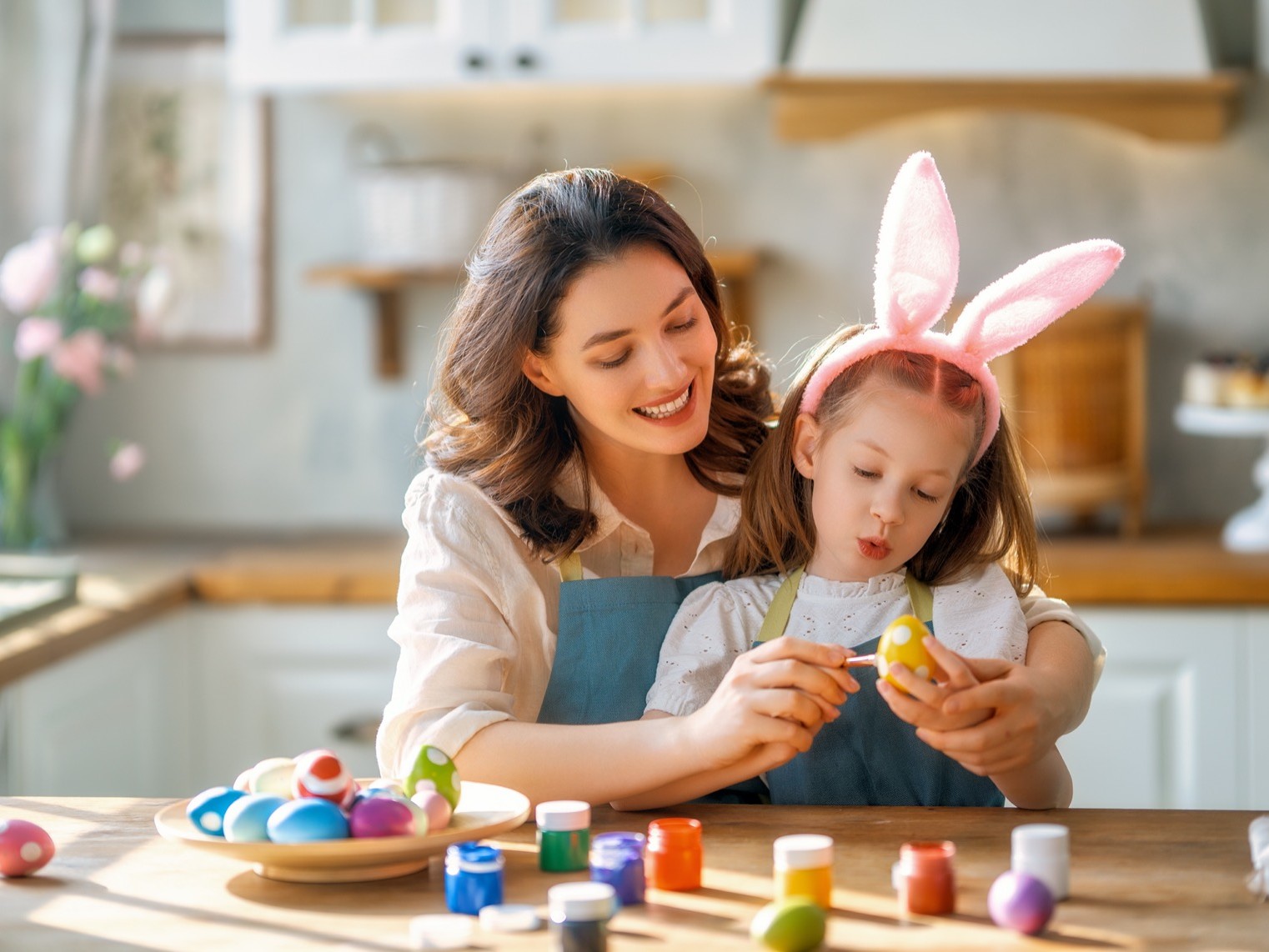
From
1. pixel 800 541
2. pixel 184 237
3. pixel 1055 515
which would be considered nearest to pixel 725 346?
pixel 800 541

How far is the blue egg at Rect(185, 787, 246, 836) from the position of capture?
1.21m

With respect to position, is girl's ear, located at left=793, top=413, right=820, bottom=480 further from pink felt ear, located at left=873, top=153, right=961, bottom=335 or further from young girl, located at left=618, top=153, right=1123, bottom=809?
pink felt ear, located at left=873, top=153, right=961, bottom=335

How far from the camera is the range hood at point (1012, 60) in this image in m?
3.07

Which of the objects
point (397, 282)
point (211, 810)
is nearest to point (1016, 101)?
point (397, 282)

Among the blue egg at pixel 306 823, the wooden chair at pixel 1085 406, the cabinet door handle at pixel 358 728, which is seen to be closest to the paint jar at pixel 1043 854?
the blue egg at pixel 306 823

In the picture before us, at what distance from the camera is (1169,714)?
2.85 metres

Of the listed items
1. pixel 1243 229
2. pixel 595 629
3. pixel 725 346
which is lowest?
pixel 595 629

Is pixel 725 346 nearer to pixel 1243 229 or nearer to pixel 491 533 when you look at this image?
Result: pixel 491 533

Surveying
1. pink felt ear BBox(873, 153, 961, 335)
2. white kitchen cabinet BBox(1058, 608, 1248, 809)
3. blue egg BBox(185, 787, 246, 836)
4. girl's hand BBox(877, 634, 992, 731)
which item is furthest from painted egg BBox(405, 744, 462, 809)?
white kitchen cabinet BBox(1058, 608, 1248, 809)

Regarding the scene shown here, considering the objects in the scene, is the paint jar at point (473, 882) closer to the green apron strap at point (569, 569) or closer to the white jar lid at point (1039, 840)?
the white jar lid at point (1039, 840)

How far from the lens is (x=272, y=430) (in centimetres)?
364

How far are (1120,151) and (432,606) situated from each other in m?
2.37

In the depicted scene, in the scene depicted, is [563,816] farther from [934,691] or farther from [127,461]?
[127,461]

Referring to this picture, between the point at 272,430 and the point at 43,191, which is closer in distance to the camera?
the point at 43,191
